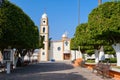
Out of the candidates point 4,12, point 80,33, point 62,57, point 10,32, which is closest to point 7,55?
point 10,32

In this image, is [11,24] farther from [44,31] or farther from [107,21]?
[44,31]

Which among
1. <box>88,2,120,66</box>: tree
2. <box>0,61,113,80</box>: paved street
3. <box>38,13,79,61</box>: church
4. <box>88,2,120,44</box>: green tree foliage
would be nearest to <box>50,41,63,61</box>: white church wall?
<box>38,13,79,61</box>: church

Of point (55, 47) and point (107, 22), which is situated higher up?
point (55, 47)

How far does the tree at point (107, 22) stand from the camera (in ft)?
80.3

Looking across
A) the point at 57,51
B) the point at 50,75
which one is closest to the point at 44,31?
the point at 57,51

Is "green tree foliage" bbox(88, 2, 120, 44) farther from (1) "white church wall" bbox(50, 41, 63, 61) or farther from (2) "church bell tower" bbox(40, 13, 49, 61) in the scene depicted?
(1) "white church wall" bbox(50, 41, 63, 61)

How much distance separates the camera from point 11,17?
3028 cm

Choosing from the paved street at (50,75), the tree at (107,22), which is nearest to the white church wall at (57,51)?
the paved street at (50,75)

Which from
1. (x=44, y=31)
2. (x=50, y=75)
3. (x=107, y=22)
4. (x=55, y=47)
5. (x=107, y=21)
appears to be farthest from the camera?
(x=55, y=47)

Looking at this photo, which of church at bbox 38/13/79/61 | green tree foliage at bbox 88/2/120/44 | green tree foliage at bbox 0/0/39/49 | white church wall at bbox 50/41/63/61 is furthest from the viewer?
white church wall at bbox 50/41/63/61

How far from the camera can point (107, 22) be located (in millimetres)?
24875

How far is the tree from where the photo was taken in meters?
24.5

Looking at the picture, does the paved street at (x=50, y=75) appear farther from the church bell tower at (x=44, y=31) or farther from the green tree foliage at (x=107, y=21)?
the church bell tower at (x=44, y=31)

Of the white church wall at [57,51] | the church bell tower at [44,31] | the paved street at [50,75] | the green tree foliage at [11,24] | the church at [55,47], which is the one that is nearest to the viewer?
the paved street at [50,75]
